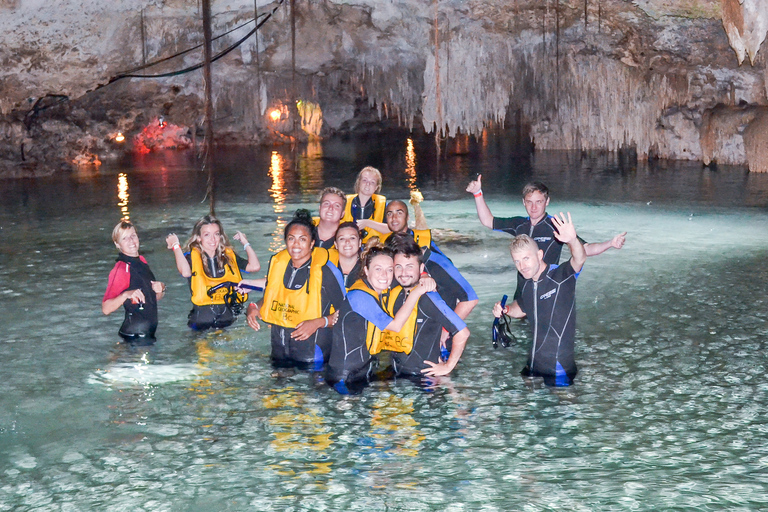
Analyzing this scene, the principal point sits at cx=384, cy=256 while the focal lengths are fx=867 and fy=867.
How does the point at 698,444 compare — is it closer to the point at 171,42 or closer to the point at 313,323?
Result: the point at 313,323

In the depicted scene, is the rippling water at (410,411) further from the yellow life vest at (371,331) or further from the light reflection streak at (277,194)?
the light reflection streak at (277,194)

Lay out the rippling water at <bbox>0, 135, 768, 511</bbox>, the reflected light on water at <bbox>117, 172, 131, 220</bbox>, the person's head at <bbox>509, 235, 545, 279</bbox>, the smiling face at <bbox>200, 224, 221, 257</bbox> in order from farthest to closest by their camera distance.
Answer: the reflected light on water at <bbox>117, 172, 131, 220</bbox> < the smiling face at <bbox>200, 224, 221, 257</bbox> < the person's head at <bbox>509, 235, 545, 279</bbox> < the rippling water at <bbox>0, 135, 768, 511</bbox>

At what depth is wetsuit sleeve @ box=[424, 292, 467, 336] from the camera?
5219 mm

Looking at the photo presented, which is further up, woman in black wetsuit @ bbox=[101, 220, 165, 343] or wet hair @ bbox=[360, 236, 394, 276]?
wet hair @ bbox=[360, 236, 394, 276]

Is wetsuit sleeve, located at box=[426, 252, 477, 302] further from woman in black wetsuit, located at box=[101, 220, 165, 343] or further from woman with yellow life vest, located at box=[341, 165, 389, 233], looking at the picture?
woman in black wetsuit, located at box=[101, 220, 165, 343]

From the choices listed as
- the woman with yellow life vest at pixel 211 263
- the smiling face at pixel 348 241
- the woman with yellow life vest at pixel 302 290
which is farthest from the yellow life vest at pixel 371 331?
the woman with yellow life vest at pixel 211 263

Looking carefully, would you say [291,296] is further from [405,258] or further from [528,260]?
[528,260]

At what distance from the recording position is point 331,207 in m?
6.52

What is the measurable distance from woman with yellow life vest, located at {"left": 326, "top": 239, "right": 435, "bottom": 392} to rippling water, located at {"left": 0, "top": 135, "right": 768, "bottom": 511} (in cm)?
19

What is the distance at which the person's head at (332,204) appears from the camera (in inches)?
256

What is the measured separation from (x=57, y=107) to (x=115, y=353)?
18.4m

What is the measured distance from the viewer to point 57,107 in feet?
75.5

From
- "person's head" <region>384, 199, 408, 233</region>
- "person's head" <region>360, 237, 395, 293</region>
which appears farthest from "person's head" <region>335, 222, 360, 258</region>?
"person's head" <region>360, 237, 395, 293</region>

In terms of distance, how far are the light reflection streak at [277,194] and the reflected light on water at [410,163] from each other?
2688 mm
